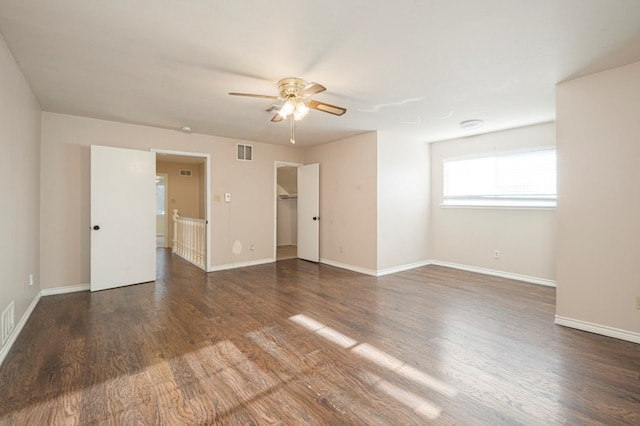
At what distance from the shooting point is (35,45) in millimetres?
2311

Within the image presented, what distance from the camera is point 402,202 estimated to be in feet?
17.7

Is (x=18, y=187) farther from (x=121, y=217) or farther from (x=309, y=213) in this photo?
(x=309, y=213)

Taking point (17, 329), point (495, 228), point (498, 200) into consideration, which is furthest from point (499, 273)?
point (17, 329)

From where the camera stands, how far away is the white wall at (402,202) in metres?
5.07

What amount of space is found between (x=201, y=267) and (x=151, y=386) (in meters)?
3.82

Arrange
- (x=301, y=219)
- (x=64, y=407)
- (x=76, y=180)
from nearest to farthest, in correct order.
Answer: (x=64, y=407), (x=76, y=180), (x=301, y=219)

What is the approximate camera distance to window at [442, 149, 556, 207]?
14.8 feet

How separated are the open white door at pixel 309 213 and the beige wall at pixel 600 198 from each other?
3976 mm

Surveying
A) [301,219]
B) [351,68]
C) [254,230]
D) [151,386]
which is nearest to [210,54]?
[351,68]

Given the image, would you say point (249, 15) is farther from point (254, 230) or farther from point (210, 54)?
point (254, 230)

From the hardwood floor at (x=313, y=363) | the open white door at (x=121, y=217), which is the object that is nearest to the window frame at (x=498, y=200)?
the hardwood floor at (x=313, y=363)

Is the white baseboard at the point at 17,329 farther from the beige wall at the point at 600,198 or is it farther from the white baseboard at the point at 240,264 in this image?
the beige wall at the point at 600,198

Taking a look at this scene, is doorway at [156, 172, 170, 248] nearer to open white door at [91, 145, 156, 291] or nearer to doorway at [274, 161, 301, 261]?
doorway at [274, 161, 301, 261]

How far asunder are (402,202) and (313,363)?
3728mm
